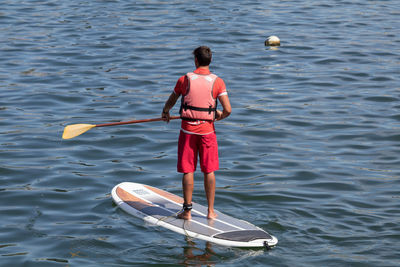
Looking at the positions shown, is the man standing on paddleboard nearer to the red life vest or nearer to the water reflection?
the red life vest

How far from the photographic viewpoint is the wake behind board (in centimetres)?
816

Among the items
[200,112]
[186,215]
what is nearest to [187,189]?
[186,215]

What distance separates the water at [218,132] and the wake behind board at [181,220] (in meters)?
0.12

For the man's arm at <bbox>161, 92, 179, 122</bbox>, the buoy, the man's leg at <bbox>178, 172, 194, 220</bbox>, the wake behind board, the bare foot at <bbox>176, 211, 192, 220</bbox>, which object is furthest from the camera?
the buoy

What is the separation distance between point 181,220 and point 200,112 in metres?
1.47

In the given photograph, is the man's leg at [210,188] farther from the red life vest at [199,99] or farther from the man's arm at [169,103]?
the man's arm at [169,103]

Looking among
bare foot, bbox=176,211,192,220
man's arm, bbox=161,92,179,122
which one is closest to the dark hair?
man's arm, bbox=161,92,179,122

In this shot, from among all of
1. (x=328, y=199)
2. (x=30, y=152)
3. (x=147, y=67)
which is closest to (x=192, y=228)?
(x=328, y=199)

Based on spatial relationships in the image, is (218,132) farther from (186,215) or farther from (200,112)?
(200,112)

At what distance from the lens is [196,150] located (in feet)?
27.5

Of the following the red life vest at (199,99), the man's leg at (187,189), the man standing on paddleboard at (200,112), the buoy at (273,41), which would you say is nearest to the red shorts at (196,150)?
the man standing on paddleboard at (200,112)

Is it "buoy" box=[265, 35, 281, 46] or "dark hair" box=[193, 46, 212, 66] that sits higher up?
"dark hair" box=[193, 46, 212, 66]

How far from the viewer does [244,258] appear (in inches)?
311

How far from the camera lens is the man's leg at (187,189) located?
331 inches
